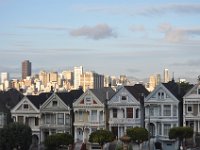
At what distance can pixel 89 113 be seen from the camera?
239 feet

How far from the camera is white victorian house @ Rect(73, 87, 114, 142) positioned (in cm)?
7225

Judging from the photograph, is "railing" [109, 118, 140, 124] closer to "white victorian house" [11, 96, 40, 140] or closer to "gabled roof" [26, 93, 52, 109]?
"white victorian house" [11, 96, 40, 140]

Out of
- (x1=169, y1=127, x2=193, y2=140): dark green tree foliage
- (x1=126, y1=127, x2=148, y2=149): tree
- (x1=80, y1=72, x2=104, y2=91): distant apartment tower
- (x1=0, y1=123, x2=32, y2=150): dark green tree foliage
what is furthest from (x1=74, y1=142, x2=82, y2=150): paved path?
(x1=80, y1=72, x2=104, y2=91): distant apartment tower

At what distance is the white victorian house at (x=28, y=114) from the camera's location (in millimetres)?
75500

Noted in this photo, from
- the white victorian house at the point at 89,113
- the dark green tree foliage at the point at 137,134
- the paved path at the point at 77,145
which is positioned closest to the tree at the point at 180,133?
the dark green tree foliage at the point at 137,134

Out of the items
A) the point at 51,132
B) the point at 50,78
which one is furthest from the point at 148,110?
the point at 50,78

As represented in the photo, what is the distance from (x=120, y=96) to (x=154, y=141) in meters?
6.85

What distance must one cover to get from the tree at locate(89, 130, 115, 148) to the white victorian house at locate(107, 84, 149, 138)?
3.70 m

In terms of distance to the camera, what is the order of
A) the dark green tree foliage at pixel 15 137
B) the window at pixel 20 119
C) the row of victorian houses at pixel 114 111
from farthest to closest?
the window at pixel 20 119 < the dark green tree foliage at pixel 15 137 < the row of victorian houses at pixel 114 111

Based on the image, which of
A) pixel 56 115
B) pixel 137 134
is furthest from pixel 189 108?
pixel 56 115

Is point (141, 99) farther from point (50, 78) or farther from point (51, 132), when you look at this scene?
point (50, 78)

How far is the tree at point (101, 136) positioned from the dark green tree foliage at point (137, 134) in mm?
2241

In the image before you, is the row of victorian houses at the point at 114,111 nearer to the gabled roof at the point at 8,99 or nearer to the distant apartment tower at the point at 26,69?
the gabled roof at the point at 8,99

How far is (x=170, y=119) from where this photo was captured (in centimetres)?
6981
